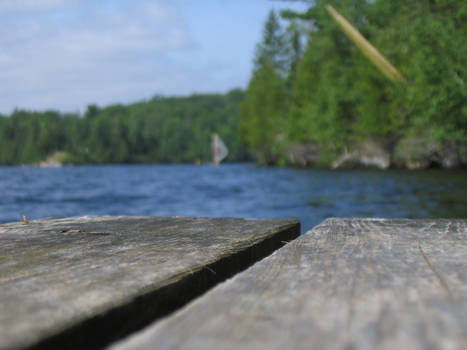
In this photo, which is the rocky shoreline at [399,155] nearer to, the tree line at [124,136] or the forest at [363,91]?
the forest at [363,91]

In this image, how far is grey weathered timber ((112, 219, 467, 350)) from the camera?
2.92 ft

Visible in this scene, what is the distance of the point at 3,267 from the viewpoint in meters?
1.74

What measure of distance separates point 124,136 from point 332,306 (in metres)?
135

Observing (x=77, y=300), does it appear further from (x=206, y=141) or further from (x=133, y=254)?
(x=206, y=141)

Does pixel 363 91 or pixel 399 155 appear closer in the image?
pixel 399 155

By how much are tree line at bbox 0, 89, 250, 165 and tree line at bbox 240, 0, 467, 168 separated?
66.9m

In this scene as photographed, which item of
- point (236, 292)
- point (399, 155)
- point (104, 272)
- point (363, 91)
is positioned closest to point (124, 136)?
point (363, 91)

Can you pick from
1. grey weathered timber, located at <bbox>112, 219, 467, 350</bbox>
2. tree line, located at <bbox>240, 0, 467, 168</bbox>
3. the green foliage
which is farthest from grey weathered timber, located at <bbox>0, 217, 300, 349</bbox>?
the green foliage

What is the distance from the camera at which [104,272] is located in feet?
5.23

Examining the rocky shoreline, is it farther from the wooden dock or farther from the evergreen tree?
the wooden dock

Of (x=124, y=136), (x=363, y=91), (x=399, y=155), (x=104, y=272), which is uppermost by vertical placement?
(x=124, y=136)

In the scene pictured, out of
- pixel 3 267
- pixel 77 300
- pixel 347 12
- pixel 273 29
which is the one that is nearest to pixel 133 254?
pixel 3 267

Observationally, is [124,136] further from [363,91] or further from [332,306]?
[332,306]

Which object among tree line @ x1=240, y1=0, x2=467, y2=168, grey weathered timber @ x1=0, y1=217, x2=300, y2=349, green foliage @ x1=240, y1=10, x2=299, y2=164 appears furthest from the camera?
green foliage @ x1=240, y1=10, x2=299, y2=164
